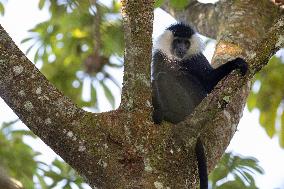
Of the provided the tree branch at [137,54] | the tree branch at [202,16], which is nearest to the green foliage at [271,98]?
the tree branch at [202,16]

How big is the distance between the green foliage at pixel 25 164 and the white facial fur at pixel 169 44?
53.8 inches

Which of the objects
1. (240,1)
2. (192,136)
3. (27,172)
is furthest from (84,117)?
(240,1)

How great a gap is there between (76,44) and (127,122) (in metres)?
3.47

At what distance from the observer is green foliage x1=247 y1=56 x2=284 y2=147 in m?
4.73

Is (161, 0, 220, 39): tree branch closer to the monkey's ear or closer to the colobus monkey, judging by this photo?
the colobus monkey

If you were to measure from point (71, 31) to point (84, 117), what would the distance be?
3.27 m

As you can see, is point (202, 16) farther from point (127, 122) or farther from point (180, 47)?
point (127, 122)

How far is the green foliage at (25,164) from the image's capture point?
12.9 feet

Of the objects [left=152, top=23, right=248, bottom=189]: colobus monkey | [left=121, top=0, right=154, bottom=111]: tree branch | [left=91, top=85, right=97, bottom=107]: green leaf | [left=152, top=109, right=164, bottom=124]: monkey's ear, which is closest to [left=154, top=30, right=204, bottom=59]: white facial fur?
[left=152, top=23, right=248, bottom=189]: colobus monkey

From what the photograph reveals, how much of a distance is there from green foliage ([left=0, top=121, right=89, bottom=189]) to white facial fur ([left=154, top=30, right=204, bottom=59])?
1367mm

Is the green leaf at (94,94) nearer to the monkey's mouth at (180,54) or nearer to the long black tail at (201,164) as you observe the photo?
the monkey's mouth at (180,54)

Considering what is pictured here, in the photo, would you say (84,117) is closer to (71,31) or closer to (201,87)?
(201,87)

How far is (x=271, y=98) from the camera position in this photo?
190 inches

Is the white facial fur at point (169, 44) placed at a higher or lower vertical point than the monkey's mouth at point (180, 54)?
higher
